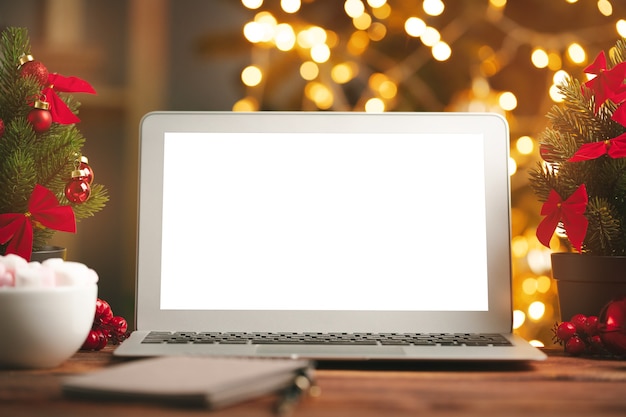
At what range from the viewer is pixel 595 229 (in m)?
0.81

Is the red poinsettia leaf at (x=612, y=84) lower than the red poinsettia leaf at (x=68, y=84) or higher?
lower

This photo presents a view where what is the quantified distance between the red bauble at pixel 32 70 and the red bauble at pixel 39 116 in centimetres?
4

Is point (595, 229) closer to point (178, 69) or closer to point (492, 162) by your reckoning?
point (492, 162)

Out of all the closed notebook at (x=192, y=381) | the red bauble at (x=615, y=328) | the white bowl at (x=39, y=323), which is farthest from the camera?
the red bauble at (x=615, y=328)

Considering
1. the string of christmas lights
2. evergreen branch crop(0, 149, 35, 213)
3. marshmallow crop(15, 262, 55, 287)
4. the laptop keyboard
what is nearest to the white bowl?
marshmallow crop(15, 262, 55, 287)

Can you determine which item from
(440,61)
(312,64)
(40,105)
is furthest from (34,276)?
(440,61)

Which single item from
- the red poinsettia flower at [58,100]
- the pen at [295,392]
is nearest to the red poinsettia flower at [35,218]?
the red poinsettia flower at [58,100]

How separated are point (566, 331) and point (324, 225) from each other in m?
0.33

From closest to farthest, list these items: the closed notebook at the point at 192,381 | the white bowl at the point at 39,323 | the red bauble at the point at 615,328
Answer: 1. the closed notebook at the point at 192,381
2. the white bowl at the point at 39,323
3. the red bauble at the point at 615,328

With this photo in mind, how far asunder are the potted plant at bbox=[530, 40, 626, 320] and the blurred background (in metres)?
0.54

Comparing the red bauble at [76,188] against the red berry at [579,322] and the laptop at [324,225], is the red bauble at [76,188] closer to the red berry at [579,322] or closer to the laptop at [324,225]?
the laptop at [324,225]

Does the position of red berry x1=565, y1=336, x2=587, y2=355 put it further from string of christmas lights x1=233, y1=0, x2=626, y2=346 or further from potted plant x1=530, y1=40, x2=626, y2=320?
string of christmas lights x1=233, y1=0, x2=626, y2=346

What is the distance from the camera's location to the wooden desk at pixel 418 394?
529 mm

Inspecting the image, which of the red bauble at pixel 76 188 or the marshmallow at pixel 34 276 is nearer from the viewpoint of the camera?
the marshmallow at pixel 34 276
